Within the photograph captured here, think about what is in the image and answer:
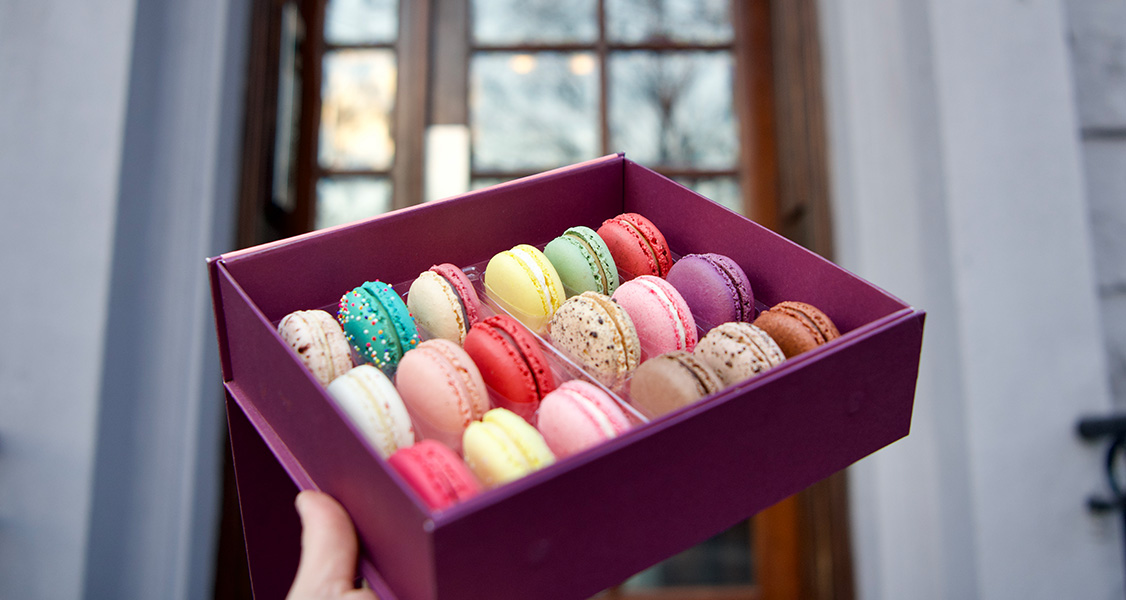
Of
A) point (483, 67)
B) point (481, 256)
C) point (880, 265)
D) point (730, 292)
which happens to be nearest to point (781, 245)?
point (730, 292)

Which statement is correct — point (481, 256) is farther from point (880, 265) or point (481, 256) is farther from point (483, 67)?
point (483, 67)

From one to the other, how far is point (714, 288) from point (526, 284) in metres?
0.28

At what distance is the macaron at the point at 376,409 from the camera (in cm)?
73

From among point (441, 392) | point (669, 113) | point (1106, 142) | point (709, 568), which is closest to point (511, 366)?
point (441, 392)

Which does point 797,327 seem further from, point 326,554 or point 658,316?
point 326,554

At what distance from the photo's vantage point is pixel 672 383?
773 mm

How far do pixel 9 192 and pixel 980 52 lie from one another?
2.58 meters

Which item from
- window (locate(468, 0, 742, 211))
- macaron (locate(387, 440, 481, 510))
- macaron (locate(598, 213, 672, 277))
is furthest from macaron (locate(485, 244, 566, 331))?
window (locate(468, 0, 742, 211))

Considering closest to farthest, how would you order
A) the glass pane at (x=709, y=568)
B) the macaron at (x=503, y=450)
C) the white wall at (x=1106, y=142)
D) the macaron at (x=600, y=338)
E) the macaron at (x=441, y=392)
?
the macaron at (x=503, y=450) → the macaron at (x=441, y=392) → the macaron at (x=600, y=338) → the white wall at (x=1106, y=142) → the glass pane at (x=709, y=568)

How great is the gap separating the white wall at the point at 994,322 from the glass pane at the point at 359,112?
1714 millimetres

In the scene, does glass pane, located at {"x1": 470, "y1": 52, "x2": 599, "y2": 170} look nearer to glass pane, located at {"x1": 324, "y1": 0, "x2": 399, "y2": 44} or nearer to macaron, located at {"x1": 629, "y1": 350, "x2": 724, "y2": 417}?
glass pane, located at {"x1": 324, "y1": 0, "x2": 399, "y2": 44}

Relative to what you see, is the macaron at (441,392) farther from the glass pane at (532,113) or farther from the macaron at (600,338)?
the glass pane at (532,113)

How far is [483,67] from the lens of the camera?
8.00 feet

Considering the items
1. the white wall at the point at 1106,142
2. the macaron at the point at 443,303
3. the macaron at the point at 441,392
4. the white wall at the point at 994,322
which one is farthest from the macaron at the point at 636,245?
the white wall at the point at 1106,142
